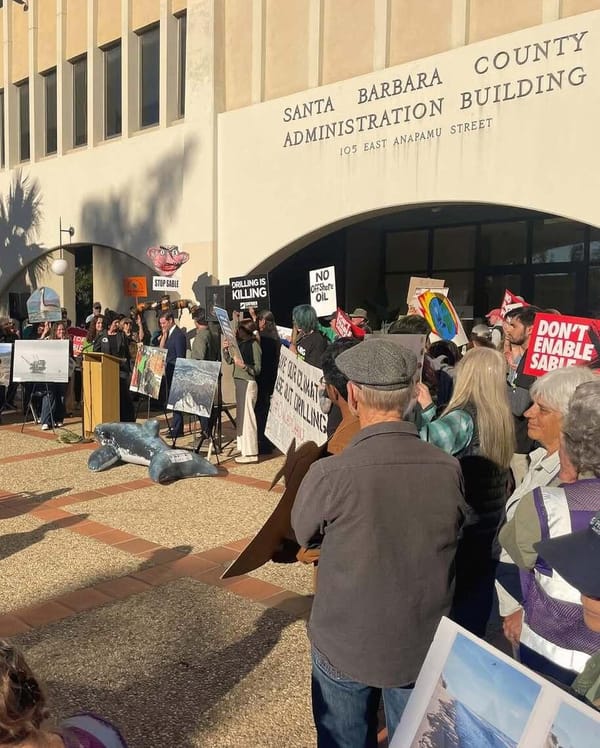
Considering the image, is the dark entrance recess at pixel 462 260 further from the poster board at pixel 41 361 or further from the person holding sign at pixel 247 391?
the poster board at pixel 41 361

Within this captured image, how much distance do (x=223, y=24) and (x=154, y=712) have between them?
529 inches

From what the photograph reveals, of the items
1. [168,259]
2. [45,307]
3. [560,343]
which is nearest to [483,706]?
[560,343]

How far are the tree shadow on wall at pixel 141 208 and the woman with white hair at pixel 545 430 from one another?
41.3 ft

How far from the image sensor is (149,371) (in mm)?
10195

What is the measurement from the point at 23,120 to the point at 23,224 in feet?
9.81

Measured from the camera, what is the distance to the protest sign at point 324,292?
933 centimetres

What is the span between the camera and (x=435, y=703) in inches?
61.8

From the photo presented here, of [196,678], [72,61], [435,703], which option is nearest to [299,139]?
[72,61]

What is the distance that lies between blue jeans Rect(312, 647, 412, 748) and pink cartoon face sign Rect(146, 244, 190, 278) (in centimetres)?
1278

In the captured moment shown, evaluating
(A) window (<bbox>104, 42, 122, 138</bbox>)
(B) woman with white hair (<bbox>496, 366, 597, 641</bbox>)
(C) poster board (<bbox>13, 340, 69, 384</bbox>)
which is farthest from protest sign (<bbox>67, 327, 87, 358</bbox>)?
(B) woman with white hair (<bbox>496, 366, 597, 641</bbox>)

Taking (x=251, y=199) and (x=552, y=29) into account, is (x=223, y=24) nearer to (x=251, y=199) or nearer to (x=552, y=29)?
(x=251, y=199)

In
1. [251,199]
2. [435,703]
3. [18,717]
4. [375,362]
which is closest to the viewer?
[18,717]

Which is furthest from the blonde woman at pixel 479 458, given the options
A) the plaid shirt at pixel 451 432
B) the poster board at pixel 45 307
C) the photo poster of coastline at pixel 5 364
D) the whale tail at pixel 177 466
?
the photo poster of coastline at pixel 5 364

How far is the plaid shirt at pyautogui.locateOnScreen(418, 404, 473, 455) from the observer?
9.89ft
